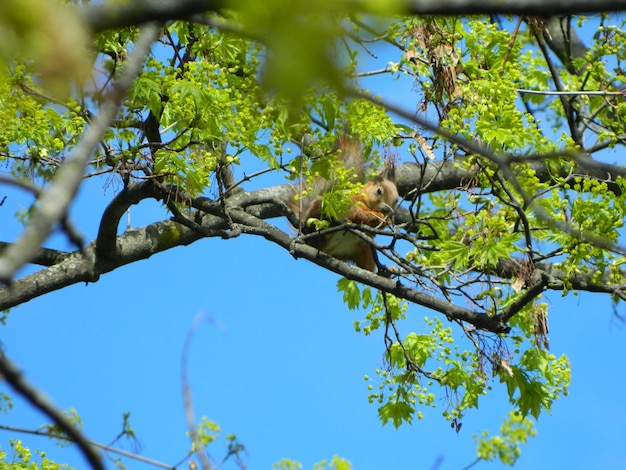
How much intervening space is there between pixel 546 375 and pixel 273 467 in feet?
11.5

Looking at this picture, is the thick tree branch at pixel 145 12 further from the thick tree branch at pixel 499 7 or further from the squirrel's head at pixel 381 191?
the squirrel's head at pixel 381 191

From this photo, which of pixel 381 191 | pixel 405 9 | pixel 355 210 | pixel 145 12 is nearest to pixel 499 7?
pixel 405 9

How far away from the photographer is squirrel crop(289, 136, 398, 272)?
725 cm

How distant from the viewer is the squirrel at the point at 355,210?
7254 mm

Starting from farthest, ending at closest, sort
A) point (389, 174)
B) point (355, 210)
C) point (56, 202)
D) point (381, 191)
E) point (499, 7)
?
point (389, 174)
point (381, 191)
point (355, 210)
point (499, 7)
point (56, 202)

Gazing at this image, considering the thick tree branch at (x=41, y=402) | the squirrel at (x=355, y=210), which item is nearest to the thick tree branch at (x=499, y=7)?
the thick tree branch at (x=41, y=402)

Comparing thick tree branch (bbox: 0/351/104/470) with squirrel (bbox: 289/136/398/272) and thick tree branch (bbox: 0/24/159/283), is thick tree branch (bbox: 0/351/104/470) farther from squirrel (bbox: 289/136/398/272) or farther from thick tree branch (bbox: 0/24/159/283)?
squirrel (bbox: 289/136/398/272)

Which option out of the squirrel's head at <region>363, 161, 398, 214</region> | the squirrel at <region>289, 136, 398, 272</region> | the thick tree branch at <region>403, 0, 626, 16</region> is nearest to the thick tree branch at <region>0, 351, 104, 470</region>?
the thick tree branch at <region>403, 0, 626, 16</region>

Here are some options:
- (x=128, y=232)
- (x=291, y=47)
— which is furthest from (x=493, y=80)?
(x=291, y=47)

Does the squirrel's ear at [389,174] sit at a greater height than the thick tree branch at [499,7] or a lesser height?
greater

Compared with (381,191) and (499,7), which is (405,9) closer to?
(499,7)

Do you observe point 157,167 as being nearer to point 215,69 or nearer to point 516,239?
point 215,69

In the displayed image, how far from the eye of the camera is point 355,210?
25.7 feet

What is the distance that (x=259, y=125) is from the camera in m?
5.48
